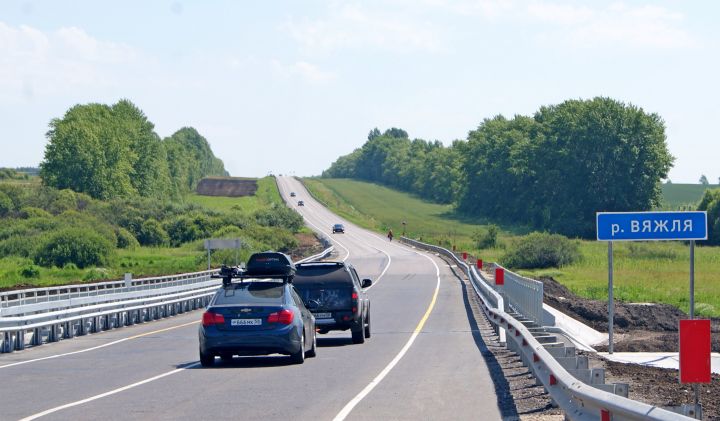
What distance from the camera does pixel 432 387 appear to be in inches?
650

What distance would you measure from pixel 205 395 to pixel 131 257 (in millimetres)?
85347

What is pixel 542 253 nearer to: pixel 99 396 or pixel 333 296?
pixel 333 296

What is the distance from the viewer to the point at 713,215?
122 m

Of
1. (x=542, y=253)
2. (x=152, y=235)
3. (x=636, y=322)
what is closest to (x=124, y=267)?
(x=542, y=253)

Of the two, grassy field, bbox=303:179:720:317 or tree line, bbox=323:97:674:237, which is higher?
tree line, bbox=323:97:674:237

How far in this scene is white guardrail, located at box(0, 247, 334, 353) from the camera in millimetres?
25844

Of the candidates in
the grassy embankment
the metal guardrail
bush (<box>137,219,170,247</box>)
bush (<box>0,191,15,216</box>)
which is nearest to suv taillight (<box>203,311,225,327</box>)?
the metal guardrail

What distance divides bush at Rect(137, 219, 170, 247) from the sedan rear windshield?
101562 mm

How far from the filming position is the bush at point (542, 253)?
281 feet

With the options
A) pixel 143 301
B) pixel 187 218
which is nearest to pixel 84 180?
pixel 187 218

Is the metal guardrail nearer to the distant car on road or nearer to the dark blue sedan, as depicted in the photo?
the distant car on road

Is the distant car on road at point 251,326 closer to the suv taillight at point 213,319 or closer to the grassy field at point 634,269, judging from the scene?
the suv taillight at point 213,319

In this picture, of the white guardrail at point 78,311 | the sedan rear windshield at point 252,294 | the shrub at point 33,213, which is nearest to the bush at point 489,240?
the shrub at point 33,213

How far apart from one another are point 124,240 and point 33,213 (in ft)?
37.6
